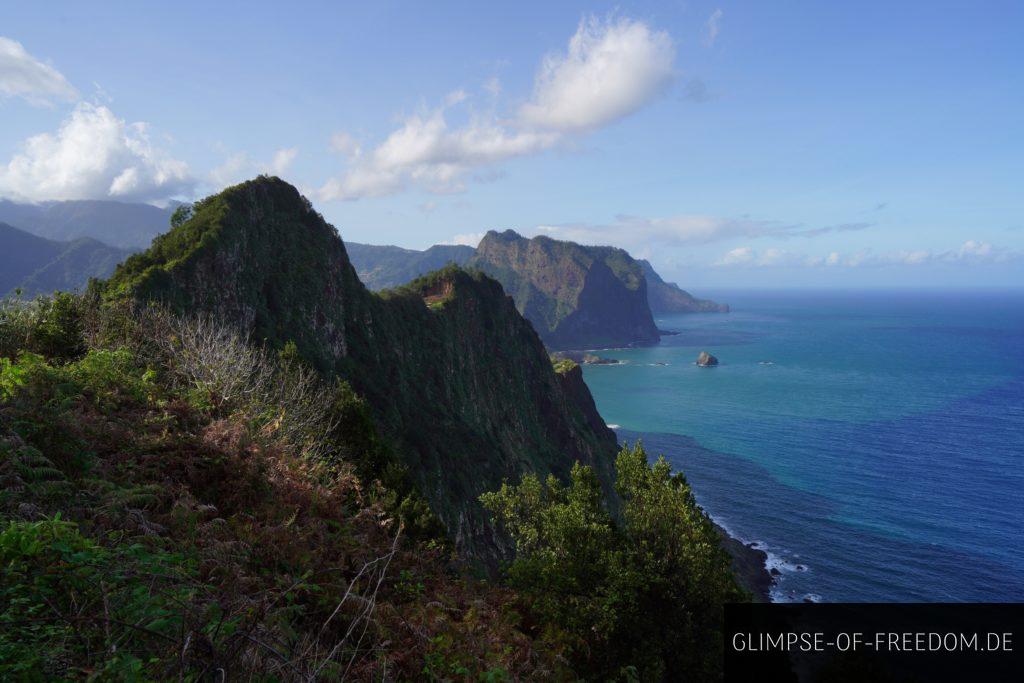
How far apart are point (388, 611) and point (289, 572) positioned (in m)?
1.75

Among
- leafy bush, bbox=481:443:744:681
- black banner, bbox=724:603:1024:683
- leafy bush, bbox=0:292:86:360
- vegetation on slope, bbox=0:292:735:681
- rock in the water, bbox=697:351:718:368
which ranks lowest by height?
black banner, bbox=724:603:1024:683

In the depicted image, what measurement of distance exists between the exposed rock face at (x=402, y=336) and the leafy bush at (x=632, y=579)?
78.6ft

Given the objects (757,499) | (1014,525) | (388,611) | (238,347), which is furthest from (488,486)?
(1014,525)

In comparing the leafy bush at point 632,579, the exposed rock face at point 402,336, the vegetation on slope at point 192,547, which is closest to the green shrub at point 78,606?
the vegetation on slope at point 192,547

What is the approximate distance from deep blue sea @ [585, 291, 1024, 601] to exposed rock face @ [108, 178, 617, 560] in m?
21.7

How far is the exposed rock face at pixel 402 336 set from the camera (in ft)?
149

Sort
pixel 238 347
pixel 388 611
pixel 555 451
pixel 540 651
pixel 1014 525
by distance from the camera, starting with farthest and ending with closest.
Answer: pixel 555 451
pixel 1014 525
pixel 238 347
pixel 540 651
pixel 388 611

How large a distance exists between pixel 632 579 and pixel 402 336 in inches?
2334

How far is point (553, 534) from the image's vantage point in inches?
727

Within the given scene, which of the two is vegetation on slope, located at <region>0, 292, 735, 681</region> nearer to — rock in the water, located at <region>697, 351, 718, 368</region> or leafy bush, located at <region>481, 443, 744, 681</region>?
leafy bush, located at <region>481, 443, 744, 681</region>

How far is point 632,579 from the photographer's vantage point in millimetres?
16422

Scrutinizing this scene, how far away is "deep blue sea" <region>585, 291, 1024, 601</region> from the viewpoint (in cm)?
5591

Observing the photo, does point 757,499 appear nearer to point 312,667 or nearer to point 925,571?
point 925,571

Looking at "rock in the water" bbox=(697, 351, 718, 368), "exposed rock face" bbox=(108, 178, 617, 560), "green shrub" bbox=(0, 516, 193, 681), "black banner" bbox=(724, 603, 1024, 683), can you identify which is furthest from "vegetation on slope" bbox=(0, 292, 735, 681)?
"rock in the water" bbox=(697, 351, 718, 368)
